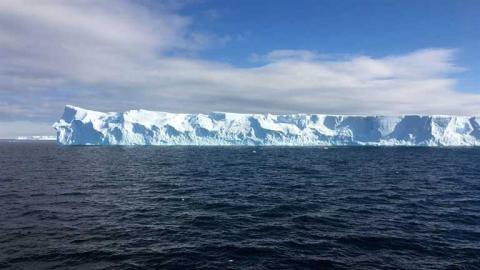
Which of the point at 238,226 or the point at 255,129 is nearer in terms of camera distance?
the point at 238,226

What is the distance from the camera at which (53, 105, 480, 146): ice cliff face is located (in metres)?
143

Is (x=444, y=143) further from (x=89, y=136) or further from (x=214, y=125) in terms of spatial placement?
(x=89, y=136)

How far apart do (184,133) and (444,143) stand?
112846mm

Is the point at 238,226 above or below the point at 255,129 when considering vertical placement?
below

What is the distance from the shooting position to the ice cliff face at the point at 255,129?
14312cm

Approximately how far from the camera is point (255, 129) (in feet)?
515

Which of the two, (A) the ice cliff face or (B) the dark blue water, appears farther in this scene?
(A) the ice cliff face

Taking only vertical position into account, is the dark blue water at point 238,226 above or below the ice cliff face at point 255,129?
below

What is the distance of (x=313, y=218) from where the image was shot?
24.0m

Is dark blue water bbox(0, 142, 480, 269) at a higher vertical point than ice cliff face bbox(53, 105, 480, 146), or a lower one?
lower

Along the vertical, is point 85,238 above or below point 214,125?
below

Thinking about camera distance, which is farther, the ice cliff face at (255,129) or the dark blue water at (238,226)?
the ice cliff face at (255,129)

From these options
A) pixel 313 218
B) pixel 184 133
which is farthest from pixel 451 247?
pixel 184 133

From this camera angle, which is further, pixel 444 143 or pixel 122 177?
pixel 444 143
